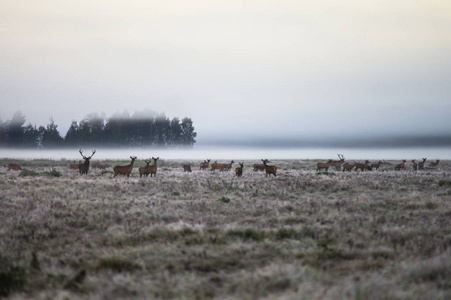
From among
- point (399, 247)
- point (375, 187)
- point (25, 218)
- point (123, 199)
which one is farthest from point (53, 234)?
point (375, 187)

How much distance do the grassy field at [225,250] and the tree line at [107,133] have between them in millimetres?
81689

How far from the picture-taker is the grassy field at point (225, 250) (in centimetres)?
441

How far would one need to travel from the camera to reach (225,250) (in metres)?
6.09

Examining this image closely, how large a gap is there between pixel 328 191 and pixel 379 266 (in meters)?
10.8

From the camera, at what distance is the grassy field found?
14.5 ft

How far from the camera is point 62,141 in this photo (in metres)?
91.8

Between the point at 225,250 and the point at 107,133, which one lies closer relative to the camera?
the point at 225,250

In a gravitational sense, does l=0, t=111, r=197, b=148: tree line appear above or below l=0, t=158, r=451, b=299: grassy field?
above

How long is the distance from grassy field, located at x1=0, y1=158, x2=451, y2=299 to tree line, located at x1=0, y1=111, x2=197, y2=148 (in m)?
81.7

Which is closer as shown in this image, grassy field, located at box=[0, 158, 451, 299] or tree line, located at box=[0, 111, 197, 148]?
grassy field, located at box=[0, 158, 451, 299]

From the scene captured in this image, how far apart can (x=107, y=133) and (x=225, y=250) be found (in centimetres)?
9114

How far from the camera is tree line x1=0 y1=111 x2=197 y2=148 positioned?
296 feet

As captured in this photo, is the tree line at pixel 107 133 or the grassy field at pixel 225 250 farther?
the tree line at pixel 107 133

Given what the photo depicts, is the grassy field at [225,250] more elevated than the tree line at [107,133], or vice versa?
the tree line at [107,133]
